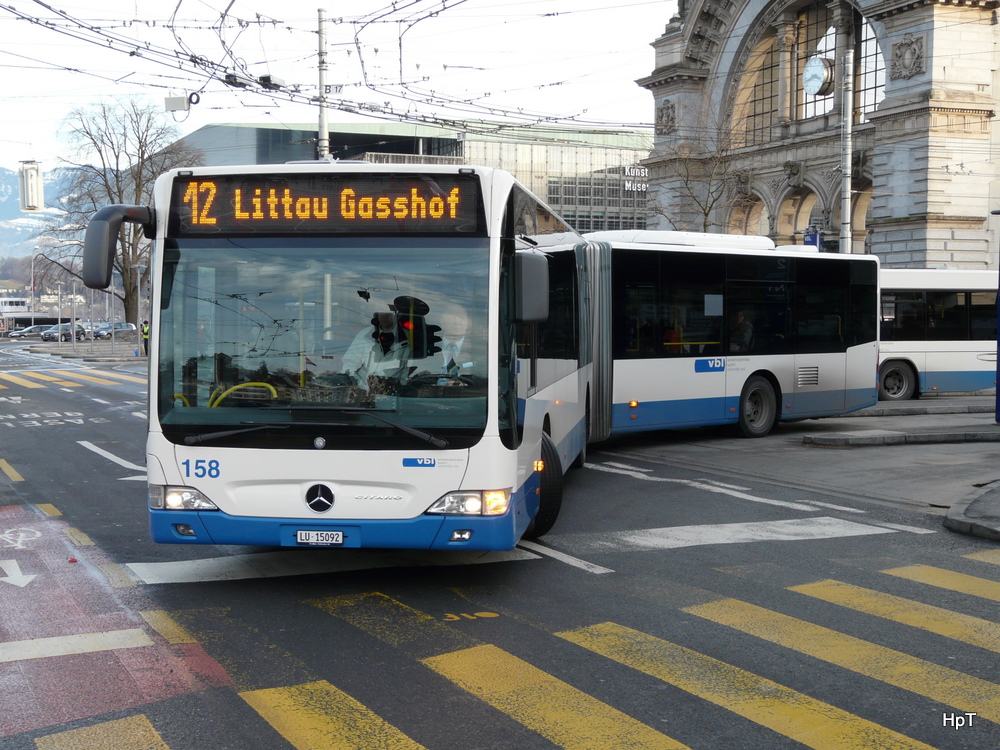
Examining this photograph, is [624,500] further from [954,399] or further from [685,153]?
[685,153]

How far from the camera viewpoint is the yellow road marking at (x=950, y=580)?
7.32m

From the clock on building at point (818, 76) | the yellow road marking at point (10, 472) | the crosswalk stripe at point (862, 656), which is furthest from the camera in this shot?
the clock on building at point (818, 76)

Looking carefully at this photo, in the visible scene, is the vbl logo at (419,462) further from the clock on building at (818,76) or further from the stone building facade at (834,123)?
the clock on building at (818,76)

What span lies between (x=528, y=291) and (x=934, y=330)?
1978cm

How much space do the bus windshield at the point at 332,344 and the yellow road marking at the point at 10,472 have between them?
21.9ft

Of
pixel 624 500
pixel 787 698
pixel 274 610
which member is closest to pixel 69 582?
pixel 274 610

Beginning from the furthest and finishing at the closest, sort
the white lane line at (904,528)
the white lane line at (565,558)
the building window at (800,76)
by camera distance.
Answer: the building window at (800,76)
the white lane line at (904,528)
the white lane line at (565,558)

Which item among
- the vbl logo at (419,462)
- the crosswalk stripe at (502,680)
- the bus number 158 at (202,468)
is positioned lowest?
the crosswalk stripe at (502,680)

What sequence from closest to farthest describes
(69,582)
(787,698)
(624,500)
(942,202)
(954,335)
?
(787,698) → (69,582) → (624,500) → (954,335) → (942,202)

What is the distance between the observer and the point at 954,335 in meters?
24.2

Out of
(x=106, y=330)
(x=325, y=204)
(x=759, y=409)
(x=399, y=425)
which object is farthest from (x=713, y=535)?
(x=106, y=330)

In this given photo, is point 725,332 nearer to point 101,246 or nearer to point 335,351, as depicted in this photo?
point 335,351

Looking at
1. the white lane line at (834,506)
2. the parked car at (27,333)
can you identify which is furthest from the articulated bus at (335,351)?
the parked car at (27,333)

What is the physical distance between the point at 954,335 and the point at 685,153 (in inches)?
1074
